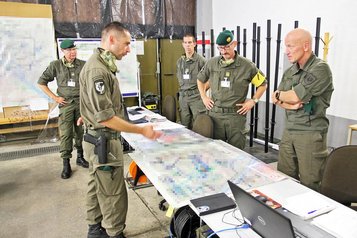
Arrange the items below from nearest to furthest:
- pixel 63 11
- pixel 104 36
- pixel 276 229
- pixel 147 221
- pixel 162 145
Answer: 1. pixel 276 229
2. pixel 104 36
3. pixel 162 145
4. pixel 147 221
5. pixel 63 11

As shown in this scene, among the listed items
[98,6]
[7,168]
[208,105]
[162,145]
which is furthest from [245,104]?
[98,6]

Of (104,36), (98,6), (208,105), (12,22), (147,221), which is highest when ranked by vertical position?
(98,6)

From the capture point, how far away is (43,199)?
3.03 m

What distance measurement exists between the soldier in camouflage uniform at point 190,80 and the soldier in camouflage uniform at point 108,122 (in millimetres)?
2088

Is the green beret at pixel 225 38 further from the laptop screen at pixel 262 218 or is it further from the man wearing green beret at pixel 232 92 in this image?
the laptop screen at pixel 262 218

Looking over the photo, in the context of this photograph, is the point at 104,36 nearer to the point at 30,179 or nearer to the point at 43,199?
the point at 43,199

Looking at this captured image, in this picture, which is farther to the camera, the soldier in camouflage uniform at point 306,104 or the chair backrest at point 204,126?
the chair backrest at point 204,126

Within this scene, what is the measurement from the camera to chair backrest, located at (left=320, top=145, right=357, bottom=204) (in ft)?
5.47

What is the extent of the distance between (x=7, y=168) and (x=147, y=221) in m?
2.52

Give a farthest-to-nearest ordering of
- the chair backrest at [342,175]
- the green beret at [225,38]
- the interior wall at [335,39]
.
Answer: the interior wall at [335,39], the green beret at [225,38], the chair backrest at [342,175]

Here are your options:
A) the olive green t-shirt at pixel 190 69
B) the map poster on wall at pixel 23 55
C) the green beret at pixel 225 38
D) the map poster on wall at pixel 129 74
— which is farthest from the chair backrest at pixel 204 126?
the map poster on wall at pixel 23 55

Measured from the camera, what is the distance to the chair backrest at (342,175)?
1.67 m

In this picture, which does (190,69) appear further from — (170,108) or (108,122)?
(108,122)

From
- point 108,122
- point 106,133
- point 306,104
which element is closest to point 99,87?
point 108,122
